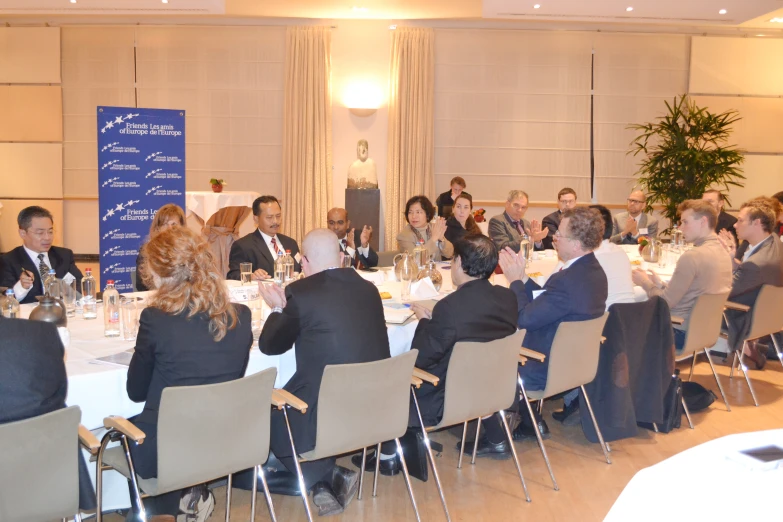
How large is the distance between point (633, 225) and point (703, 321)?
320cm

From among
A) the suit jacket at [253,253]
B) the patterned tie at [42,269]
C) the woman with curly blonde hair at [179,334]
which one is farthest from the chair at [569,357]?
the patterned tie at [42,269]

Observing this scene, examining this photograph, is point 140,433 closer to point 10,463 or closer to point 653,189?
point 10,463

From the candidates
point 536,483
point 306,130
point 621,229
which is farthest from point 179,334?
point 306,130

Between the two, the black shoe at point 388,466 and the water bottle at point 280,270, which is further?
the water bottle at point 280,270

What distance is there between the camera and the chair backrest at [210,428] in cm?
272

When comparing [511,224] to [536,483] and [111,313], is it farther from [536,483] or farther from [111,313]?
[111,313]

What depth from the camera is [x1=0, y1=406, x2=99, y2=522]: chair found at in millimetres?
2396

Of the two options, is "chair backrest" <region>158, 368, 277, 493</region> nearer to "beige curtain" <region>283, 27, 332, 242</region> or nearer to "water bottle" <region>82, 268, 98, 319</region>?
"water bottle" <region>82, 268, 98, 319</region>

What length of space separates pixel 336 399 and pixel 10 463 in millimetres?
1188

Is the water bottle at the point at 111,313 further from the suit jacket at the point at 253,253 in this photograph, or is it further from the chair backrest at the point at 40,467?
the suit jacket at the point at 253,253

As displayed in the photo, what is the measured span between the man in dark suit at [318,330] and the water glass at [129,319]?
72 cm

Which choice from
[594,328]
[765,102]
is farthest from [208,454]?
[765,102]

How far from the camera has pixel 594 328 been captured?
13.2 feet

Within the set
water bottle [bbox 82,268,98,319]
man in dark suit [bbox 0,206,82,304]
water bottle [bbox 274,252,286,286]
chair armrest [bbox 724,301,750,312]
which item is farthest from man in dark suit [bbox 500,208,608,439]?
man in dark suit [bbox 0,206,82,304]
